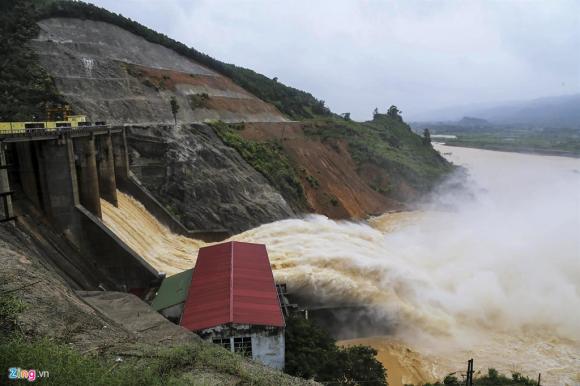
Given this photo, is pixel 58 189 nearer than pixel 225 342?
No

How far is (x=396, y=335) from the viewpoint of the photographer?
25.0 meters

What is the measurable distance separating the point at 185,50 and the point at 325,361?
57.3 m

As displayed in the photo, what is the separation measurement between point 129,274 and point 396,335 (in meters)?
15.3

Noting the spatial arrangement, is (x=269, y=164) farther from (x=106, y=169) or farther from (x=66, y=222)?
(x=66, y=222)

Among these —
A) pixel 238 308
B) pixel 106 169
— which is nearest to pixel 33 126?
pixel 106 169

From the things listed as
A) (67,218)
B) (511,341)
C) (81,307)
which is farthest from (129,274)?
(511,341)

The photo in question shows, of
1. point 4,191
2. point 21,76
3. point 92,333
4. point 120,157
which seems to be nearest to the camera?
point 92,333

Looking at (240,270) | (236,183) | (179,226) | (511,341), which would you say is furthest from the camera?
(236,183)

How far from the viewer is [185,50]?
214 ft

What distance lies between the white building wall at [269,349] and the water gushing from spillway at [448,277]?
8.78m

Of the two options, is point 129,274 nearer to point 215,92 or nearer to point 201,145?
point 201,145

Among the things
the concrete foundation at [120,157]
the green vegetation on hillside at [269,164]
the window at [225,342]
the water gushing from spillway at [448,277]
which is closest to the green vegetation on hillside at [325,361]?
the window at [225,342]

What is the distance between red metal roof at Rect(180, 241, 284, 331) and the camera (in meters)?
18.1

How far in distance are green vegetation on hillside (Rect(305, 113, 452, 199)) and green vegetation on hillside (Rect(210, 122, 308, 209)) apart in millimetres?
14567
